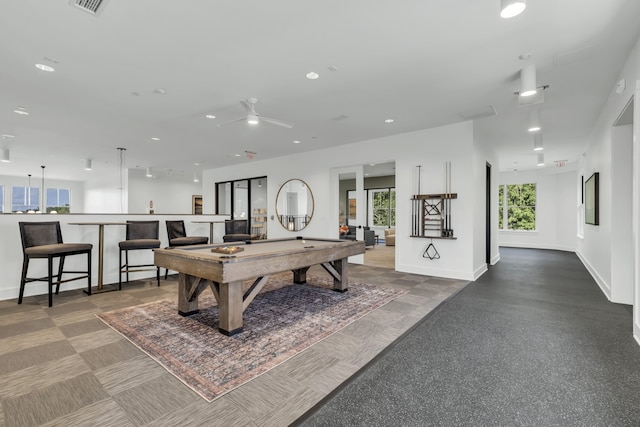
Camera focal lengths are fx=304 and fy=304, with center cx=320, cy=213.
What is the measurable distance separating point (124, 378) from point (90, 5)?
2779 millimetres

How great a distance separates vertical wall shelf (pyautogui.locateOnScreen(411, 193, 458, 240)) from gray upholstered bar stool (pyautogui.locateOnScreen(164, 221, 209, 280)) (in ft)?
12.7

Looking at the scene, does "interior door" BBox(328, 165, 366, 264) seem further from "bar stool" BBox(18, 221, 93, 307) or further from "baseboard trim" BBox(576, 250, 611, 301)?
"bar stool" BBox(18, 221, 93, 307)

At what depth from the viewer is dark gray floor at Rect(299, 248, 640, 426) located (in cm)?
181

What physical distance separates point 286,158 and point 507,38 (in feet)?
19.5

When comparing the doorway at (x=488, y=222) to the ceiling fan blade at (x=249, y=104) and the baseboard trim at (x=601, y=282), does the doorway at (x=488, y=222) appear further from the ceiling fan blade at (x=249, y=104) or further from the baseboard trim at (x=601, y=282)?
the ceiling fan blade at (x=249, y=104)

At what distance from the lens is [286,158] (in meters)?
8.10

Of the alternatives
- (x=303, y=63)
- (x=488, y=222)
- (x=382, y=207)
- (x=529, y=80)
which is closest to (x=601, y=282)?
(x=488, y=222)

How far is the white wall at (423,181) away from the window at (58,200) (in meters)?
12.5

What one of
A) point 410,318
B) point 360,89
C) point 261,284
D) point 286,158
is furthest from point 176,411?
point 286,158

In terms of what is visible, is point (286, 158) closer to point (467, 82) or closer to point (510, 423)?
point (467, 82)

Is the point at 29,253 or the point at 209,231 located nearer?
the point at 29,253

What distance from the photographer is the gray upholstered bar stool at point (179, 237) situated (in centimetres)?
513

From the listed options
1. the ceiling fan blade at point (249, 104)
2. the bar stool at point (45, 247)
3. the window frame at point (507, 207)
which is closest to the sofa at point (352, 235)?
the ceiling fan blade at point (249, 104)

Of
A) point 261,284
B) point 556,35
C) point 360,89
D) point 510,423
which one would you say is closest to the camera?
point 510,423
